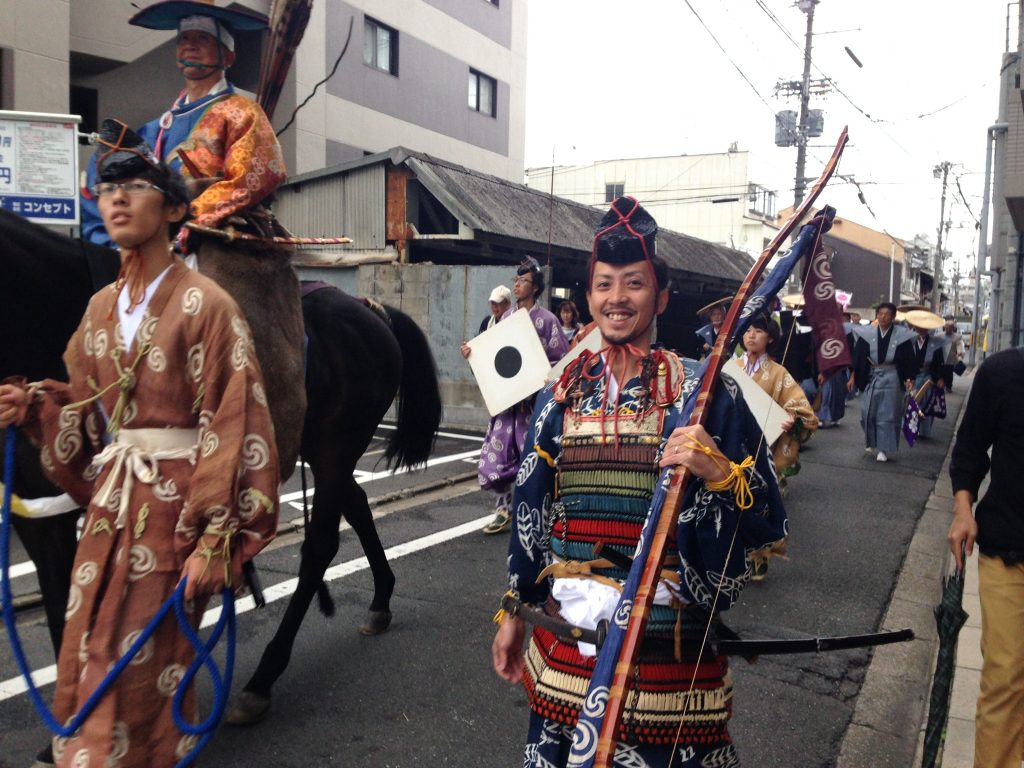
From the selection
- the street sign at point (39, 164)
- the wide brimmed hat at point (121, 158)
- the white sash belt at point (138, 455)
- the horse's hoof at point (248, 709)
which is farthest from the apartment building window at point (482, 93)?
the white sash belt at point (138, 455)

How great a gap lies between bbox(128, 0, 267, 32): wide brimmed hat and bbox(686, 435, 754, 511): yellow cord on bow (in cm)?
277

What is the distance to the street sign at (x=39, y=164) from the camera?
6832 millimetres

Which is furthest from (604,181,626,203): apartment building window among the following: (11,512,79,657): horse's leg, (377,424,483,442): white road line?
(11,512,79,657): horse's leg

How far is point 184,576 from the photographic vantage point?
7.02 ft

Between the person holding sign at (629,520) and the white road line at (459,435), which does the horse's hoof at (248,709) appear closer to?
the person holding sign at (629,520)

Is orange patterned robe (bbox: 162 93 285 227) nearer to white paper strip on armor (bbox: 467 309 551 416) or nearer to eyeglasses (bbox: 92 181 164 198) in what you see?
eyeglasses (bbox: 92 181 164 198)

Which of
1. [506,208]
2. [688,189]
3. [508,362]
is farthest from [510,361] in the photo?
[688,189]

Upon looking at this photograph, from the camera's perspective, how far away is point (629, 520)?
2049mm

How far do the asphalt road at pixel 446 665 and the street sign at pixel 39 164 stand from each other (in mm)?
3172

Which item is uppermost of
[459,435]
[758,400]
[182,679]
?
[758,400]

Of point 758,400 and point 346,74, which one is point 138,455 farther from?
point 346,74

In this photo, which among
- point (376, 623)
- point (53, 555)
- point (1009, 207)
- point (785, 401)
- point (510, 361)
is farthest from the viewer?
point (1009, 207)

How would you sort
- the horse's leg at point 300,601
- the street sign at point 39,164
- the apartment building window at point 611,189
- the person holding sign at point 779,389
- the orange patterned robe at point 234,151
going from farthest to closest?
1. the apartment building window at point 611,189
2. the street sign at point 39,164
3. the person holding sign at point 779,389
4. the horse's leg at point 300,601
5. the orange patterned robe at point 234,151

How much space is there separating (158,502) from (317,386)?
2045mm
